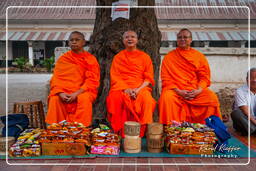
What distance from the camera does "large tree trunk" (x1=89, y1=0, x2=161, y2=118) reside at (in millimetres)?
4961

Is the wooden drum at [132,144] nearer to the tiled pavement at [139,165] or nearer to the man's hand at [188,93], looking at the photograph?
the tiled pavement at [139,165]

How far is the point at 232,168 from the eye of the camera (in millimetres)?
3053

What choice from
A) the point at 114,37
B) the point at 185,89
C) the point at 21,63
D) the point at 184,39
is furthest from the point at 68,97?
the point at 21,63

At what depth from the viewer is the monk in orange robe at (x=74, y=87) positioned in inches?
152

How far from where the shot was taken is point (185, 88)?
403 centimetres

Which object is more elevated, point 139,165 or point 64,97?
point 64,97

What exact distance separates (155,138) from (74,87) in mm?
1439

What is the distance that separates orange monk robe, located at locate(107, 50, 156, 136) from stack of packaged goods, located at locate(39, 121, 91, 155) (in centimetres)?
67

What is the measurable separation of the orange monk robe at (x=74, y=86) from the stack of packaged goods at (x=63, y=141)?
0.50 meters

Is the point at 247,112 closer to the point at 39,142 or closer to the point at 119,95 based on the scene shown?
the point at 119,95

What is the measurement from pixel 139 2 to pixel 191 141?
2861 mm

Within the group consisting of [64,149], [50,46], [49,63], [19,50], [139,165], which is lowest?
[139,165]

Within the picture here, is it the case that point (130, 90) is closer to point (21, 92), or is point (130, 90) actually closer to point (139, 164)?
point (139, 164)

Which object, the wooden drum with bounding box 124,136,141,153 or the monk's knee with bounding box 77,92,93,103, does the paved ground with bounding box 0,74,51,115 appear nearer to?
the monk's knee with bounding box 77,92,93,103
